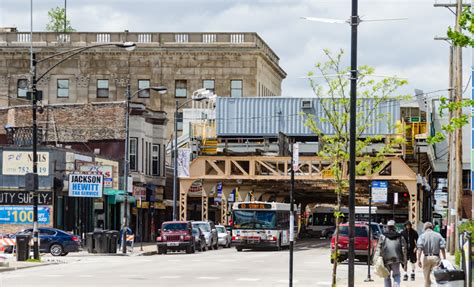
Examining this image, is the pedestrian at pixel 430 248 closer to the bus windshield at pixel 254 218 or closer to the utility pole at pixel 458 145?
the utility pole at pixel 458 145

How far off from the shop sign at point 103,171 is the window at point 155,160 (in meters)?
14.0

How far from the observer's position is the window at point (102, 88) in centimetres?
9869

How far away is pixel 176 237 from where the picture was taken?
5675 cm

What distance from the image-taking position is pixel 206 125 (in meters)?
82.4

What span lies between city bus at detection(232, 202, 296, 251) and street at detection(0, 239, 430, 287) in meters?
11.8

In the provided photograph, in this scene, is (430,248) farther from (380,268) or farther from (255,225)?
(255,225)

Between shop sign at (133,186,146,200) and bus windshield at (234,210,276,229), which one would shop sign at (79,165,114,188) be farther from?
bus windshield at (234,210,276,229)

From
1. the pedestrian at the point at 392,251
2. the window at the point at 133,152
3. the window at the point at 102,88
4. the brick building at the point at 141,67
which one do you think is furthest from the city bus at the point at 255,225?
the window at the point at 102,88

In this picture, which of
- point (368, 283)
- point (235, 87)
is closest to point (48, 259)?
point (368, 283)

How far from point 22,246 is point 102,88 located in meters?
57.3

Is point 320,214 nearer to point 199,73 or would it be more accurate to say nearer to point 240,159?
point 199,73

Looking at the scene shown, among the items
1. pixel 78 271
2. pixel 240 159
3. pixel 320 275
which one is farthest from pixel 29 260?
pixel 240 159

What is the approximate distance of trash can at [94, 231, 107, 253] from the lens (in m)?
53.4

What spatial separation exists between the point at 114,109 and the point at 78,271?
38.4 m
